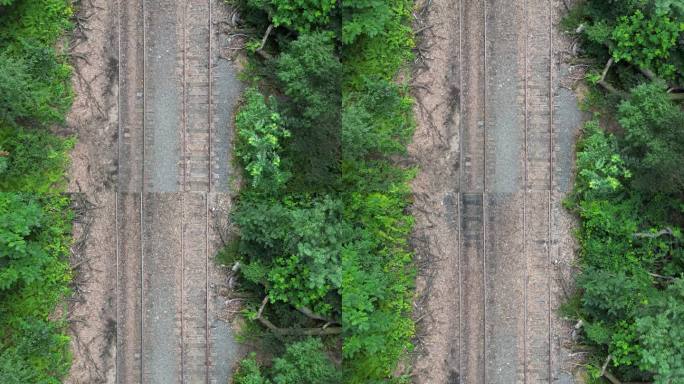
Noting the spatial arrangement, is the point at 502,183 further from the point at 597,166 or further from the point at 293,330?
the point at 293,330

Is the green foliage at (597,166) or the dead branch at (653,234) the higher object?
the green foliage at (597,166)

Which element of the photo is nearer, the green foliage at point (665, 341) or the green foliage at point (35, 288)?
the green foliage at point (665, 341)

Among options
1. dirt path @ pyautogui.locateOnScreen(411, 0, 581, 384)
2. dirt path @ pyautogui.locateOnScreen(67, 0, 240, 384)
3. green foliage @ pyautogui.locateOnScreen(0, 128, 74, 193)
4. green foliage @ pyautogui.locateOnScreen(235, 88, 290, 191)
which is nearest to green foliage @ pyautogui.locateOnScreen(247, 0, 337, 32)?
dirt path @ pyautogui.locateOnScreen(67, 0, 240, 384)

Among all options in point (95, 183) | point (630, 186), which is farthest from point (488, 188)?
point (95, 183)

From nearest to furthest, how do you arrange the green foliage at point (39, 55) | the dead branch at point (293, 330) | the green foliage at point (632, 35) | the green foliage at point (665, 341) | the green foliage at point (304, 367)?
the green foliage at point (665, 341) → the green foliage at point (304, 367) → the green foliage at point (39, 55) → the green foliage at point (632, 35) → the dead branch at point (293, 330)

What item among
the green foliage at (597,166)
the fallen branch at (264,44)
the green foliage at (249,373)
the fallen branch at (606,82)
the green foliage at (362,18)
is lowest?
the green foliage at (249,373)

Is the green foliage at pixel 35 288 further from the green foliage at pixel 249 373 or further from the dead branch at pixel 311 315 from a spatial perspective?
the dead branch at pixel 311 315

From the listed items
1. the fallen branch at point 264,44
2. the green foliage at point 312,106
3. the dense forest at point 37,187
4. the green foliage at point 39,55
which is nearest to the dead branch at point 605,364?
the green foliage at point 312,106
